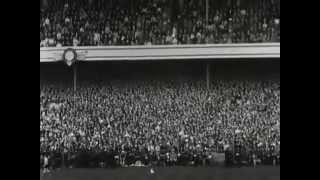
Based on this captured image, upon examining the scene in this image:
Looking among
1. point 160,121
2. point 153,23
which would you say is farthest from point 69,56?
point 160,121

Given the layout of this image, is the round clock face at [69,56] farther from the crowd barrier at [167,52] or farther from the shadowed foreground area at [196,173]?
the shadowed foreground area at [196,173]

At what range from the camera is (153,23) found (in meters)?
2.86

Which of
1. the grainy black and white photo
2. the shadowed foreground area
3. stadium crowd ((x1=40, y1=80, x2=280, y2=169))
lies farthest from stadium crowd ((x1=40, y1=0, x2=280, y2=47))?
the shadowed foreground area

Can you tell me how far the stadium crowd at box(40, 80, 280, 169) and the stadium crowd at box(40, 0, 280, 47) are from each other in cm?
24

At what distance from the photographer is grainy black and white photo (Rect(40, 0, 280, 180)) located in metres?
2.83

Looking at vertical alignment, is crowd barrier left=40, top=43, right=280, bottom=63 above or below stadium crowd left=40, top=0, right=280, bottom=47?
below

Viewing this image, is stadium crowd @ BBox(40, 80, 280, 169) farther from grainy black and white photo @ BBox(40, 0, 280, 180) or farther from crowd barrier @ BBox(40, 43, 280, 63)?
crowd barrier @ BBox(40, 43, 280, 63)

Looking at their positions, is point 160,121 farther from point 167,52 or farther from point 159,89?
point 167,52

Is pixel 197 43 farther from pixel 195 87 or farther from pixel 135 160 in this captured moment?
pixel 135 160

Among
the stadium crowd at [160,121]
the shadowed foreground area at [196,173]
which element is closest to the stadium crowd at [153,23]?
the stadium crowd at [160,121]

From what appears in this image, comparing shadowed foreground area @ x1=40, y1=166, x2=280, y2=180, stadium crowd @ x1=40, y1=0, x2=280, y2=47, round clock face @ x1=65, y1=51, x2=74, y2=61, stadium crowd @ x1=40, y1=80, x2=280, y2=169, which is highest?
stadium crowd @ x1=40, y1=0, x2=280, y2=47

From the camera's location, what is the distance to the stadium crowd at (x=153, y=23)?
111 inches
